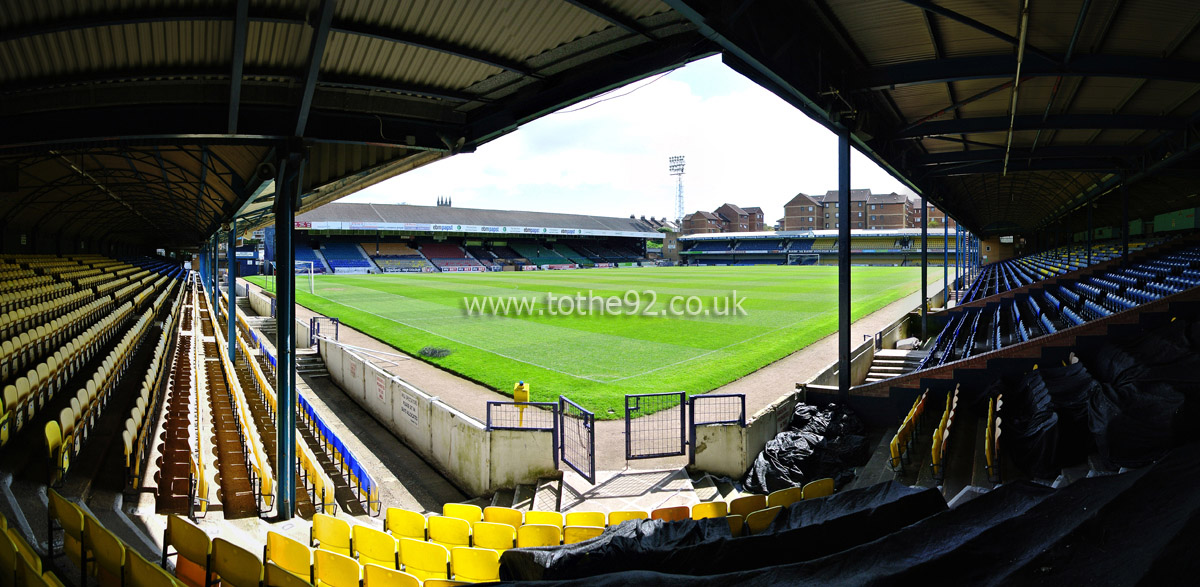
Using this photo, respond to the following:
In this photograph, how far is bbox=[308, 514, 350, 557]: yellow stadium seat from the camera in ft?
17.5

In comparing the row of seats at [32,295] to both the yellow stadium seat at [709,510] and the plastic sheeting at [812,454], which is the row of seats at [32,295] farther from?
the plastic sheeting at [812,454]

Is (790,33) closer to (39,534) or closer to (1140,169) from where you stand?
(39,534)

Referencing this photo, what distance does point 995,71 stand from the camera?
7.12 metres

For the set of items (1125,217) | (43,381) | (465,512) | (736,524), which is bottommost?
(465,512)

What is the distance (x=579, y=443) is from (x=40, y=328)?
970 centimetres

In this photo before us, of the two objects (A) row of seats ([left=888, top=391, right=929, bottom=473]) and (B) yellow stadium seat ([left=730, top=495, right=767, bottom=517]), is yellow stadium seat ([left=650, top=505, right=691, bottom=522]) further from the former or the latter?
(A) row of seats ([left=888, top=391, right=929, bottom=473])

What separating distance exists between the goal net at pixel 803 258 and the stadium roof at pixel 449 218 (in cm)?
2395

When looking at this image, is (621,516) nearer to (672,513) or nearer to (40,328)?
(672,513)

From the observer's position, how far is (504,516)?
6.35 m

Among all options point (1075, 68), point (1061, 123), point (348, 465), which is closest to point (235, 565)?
point (348, 465)

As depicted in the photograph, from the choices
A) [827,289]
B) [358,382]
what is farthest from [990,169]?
[827,289]

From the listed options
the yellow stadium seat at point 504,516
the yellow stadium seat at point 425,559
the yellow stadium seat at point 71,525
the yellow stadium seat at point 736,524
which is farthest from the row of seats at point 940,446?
the yellow stadium seat at point 71,525

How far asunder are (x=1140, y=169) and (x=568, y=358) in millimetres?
14710

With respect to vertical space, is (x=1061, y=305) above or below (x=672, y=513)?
above
